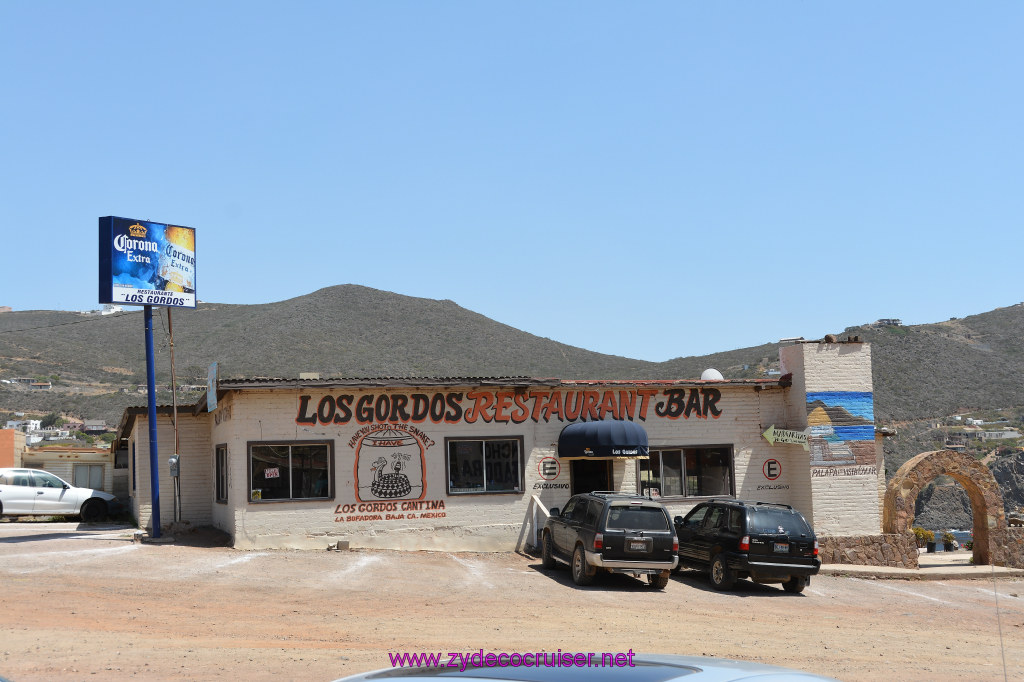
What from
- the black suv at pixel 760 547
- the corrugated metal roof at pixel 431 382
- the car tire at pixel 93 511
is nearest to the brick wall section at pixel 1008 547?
the corrugated metal roof at pixel 431 382

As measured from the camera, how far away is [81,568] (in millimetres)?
17938

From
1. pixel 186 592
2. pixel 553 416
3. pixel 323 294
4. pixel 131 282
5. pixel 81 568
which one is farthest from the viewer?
pixel 323 294

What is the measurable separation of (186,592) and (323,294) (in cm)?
7074

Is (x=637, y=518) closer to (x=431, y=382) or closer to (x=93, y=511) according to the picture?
(x=431, y=382)

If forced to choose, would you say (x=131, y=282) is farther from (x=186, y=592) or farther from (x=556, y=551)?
(x=556, y=551)

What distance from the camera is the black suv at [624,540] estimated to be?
58.6 feet

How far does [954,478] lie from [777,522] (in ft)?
31.1

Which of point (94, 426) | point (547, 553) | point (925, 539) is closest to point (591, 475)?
point (547, 553)

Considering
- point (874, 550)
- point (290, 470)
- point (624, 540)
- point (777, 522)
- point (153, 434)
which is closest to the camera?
point (624, 540)

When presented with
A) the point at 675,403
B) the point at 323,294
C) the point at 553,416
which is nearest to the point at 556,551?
the point at 553,416

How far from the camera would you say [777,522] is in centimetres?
1895

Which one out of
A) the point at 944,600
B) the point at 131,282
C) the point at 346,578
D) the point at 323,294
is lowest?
the point at 944,600

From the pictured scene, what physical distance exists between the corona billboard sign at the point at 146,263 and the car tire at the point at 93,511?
917 cm

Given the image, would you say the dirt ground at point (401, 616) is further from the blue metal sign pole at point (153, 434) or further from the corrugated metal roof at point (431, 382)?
the corrugated metal roof at point (431, 382)
